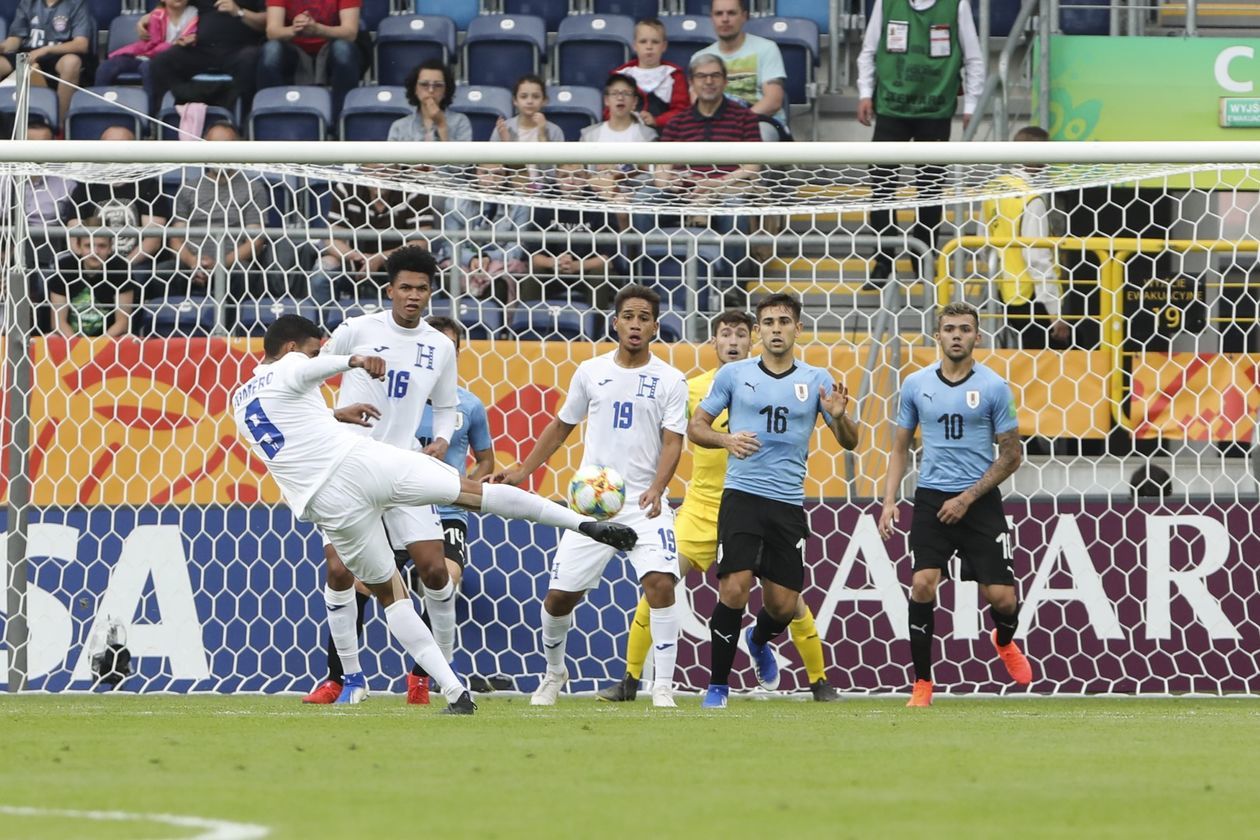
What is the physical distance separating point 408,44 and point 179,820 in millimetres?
11466

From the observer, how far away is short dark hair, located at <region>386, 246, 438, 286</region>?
8.89 m

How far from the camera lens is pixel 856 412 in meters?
11.0

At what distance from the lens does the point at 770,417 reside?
9328 millimetres

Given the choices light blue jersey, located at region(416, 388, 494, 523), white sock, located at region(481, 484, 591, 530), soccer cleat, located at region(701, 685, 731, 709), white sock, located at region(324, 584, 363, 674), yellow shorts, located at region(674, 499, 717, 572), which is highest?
light blue jersey, located at region(416, 388, 494, 523)

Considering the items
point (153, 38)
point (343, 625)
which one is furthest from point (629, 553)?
point (153, 38)

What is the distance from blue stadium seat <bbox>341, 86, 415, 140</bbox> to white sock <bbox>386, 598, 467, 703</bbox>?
→ 21.9ft

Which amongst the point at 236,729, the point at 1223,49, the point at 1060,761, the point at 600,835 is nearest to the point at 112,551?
the point at 236,729

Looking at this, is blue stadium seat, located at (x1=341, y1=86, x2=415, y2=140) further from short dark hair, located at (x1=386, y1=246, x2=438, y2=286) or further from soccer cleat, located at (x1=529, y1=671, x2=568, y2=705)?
soccer cleat, located at (x1=529, y1=671, x2=568, y2=705)

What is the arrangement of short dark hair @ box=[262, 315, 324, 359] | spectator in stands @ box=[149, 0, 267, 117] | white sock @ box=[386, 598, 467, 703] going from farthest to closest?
spectator in stands @ box=[149, 0, 267, 117] < short dark hair @ box=[262, 315, 324, 359] < white sock @ box=[386, 598, 467, 703]

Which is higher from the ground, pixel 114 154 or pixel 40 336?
pixel 114 154

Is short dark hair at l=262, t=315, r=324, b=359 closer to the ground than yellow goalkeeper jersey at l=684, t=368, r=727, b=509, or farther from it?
farther from it

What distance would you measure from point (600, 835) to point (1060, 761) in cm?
223

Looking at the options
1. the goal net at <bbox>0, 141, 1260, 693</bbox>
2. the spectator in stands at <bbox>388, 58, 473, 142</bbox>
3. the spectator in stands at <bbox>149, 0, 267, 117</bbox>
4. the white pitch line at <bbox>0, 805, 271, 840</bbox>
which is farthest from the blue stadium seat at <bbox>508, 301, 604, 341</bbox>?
the white pitch line at <bbox>0, 805, 271, 840</bbox>

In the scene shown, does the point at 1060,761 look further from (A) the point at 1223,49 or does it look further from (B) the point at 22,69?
(A) the point at 1223,49
